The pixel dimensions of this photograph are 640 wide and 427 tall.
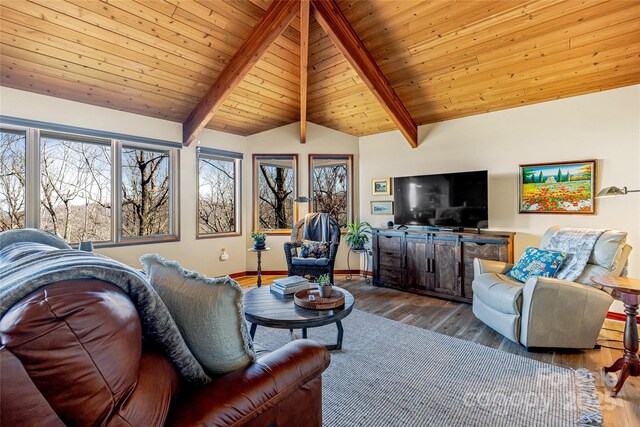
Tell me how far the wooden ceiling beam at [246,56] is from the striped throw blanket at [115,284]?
2820 millimetres

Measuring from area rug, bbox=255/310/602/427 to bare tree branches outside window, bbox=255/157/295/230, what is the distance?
9.33ft

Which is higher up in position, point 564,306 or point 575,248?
point 575,248

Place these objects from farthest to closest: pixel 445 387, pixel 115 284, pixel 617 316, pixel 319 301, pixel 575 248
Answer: pixel 617 316
pixel 575 248
pixel 319 301
pixel 445 387
pixel 115 284

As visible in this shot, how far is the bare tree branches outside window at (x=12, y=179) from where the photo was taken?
3.14 m

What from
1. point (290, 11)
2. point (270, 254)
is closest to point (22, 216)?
point (270, 254)

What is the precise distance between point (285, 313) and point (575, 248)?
2.76 meters

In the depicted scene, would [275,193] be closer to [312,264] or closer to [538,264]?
[312,264]

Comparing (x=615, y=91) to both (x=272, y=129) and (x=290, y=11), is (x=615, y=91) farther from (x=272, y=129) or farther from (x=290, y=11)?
(x=272, y=129)

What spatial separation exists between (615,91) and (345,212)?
3.71 metres

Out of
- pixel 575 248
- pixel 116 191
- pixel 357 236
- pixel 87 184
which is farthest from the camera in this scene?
pixel 357 236

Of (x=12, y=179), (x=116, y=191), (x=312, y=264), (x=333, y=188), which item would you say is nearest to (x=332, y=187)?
(x=333, y=188)

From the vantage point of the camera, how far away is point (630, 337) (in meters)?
2.04

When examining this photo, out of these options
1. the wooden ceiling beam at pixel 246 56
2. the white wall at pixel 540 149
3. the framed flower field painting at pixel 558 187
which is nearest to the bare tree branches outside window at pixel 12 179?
the wooden ceiling beam at pixel 246 56

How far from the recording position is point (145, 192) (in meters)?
4.24
